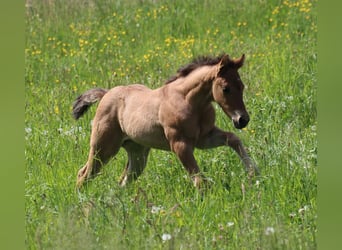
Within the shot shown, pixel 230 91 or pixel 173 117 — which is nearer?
pixel 230 91

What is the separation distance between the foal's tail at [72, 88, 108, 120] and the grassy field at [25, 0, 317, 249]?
40cm

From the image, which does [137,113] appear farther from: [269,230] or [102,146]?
[269,230]

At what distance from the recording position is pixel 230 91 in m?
6.37

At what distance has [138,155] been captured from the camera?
7.28m

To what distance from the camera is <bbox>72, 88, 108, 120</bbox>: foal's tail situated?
7566 mm

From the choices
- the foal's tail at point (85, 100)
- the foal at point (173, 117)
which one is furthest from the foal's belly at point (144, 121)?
the foal's tail at point (85, 100)

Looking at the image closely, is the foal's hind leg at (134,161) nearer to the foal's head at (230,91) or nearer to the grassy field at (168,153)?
the grassy field at (168,153)

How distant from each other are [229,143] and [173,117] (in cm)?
57

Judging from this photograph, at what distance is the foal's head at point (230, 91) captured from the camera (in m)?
6.32

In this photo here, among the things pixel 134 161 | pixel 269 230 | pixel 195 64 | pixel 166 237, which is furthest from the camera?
pixel 134 161

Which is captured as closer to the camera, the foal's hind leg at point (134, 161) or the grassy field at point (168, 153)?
the grassy field at point (168, 153)

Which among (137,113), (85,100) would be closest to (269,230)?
(137,113)

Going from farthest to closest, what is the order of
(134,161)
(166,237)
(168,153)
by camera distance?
(168,153) → (134,161) → (166,237)

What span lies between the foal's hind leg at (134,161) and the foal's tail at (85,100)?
59 cm
